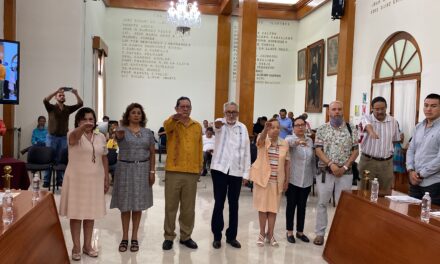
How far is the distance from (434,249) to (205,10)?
11554 millimetres

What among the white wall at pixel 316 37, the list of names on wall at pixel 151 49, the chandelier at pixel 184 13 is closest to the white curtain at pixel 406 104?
the white wall at pixel 316 37

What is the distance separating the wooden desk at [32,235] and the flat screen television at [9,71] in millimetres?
3057

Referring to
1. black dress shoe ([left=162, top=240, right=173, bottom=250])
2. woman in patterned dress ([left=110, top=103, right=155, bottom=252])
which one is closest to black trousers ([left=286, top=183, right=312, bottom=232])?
black dress shoe ([left=162, top=240, right=173, bottom=250])

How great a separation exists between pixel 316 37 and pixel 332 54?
4.54 ft

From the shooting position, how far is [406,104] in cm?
727

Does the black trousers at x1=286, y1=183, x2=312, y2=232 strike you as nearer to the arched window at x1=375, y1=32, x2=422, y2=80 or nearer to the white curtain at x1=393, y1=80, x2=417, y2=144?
the white curtain at x1=393, y1=80, x2=417, y2=144

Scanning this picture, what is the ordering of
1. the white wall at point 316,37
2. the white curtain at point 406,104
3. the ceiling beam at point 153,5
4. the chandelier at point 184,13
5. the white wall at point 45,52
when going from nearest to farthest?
the white curtain at point 406,104, the white wall at point 45,52, the chandelier at point 184,13, the white wall at point 316,37, the ceiling beam at point 153,5

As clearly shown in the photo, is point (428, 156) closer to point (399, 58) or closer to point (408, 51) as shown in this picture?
point (408, 51)

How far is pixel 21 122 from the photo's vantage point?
8875 mm

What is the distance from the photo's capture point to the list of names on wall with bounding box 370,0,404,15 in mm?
7855

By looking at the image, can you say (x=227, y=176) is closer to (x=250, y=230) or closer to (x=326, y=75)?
(x=250, y=230)

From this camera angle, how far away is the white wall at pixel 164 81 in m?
12.5

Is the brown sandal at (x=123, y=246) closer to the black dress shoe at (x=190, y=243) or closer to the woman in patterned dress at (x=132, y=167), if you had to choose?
the woman in patterned dress at (x=132, y=167)

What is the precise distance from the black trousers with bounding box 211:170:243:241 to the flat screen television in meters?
3.46
